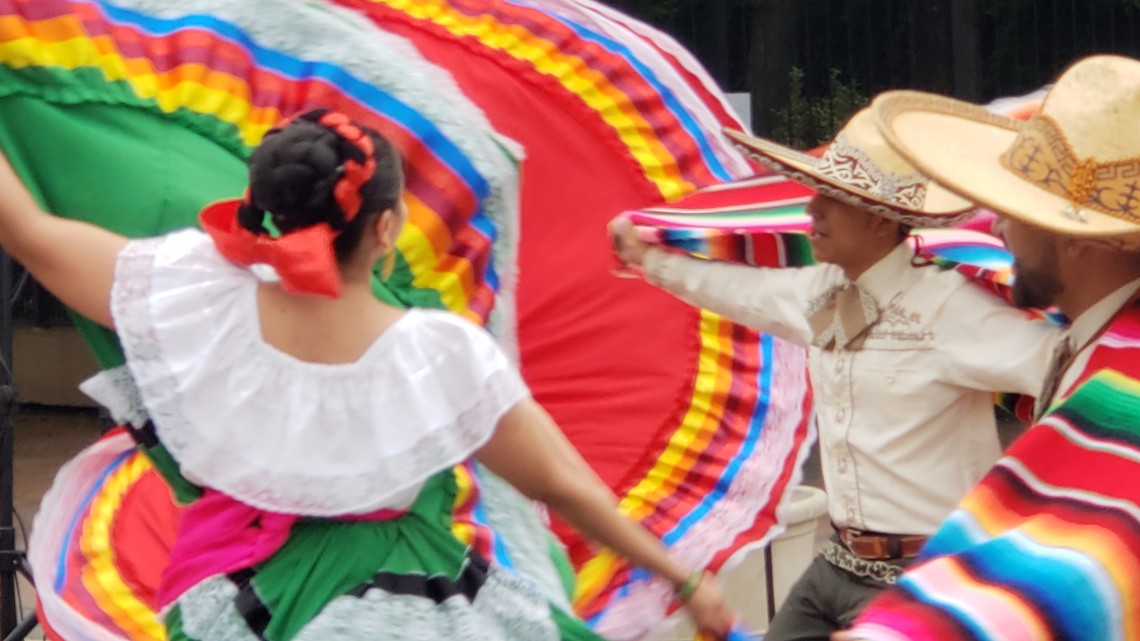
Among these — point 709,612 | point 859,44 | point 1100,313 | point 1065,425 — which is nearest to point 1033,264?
point 1100,313

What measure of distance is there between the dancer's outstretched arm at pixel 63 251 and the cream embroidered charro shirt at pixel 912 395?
1.35m

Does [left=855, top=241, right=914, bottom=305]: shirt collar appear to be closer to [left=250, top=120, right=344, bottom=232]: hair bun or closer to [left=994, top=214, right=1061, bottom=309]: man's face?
[left=994, top=214, right=1061, bottom=309]: man's face

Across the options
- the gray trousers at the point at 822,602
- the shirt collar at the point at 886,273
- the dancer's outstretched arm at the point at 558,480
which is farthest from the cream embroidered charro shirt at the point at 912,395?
the dancer's outstretched arm at the point at 558,480

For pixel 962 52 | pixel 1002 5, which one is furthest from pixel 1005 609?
pixel 1002 5

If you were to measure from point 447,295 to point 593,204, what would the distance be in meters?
0.83

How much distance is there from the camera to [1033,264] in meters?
2.27

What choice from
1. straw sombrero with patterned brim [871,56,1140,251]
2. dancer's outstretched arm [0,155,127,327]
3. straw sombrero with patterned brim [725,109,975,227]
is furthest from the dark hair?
straw sombrero with patterned brim [725,109,975,227]

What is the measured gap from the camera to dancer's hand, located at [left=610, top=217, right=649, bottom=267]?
3.38 metres

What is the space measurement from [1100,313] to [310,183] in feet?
3.56

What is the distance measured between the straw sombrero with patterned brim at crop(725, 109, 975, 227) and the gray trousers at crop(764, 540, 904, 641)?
2.11 ft

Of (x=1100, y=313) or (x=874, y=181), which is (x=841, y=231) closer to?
(x=874, y=181)

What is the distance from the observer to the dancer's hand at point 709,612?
252 centimetres

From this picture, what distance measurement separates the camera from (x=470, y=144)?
2889 millimetres

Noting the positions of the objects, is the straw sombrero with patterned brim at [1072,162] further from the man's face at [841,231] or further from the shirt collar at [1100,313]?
the man's face at [841,231]
